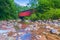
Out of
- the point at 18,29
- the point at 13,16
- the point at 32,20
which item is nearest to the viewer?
the point at 18,29

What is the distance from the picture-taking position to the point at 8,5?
554 cm

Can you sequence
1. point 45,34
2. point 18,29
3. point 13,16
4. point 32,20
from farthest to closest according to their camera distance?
point 13,16
point 32,20
point 18,29
point 45,34

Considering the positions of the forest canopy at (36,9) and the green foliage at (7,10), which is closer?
the forest canopy at (36,9)

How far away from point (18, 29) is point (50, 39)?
106 centimetres

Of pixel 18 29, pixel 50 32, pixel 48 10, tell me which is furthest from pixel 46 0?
pixel 50 32

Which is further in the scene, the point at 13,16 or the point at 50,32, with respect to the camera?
the point at 13,16

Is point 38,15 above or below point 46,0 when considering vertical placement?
below

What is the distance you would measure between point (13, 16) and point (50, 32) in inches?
81.7

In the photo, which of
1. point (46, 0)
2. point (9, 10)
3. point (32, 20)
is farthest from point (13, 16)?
point (46, 0)

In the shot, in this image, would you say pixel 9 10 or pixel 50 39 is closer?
pixel 50 39

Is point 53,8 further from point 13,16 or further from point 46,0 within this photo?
point 13,16

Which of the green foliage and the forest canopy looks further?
the green foliage

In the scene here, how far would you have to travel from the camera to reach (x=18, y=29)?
13.8 ft

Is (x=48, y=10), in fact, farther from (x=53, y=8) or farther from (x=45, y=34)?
(x=45, y=34)
